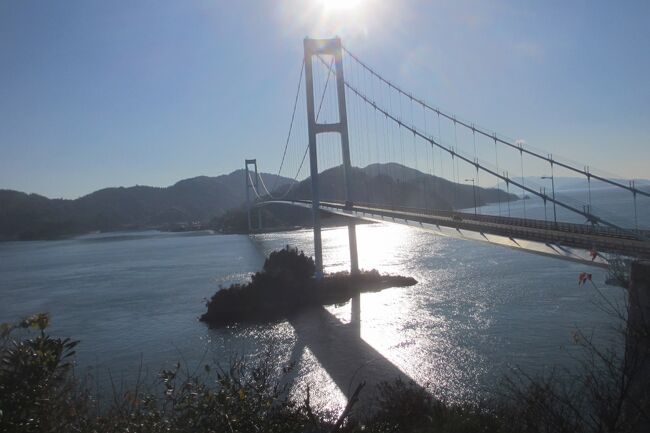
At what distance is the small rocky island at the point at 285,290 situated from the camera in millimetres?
10047

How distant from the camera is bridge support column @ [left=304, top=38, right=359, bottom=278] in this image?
13.1 meters

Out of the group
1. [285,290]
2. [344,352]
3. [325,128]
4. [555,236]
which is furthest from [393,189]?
[555,236]

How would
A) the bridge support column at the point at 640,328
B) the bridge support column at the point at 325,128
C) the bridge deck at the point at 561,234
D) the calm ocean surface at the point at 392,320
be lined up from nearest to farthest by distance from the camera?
the bridge support column at the point at 640,328 < the bridge deck at the point at 561,234 < the calm ocean surface at the point at 392,320 < the bridge support column at the point at 325,128

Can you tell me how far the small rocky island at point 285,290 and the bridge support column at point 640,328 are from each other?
7.57 metres

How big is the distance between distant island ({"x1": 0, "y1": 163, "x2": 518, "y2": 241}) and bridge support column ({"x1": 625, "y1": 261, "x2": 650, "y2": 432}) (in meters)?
18.7

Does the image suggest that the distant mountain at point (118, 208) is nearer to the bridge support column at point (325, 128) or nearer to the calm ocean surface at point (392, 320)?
the calm ocean surface at point (392, 320)

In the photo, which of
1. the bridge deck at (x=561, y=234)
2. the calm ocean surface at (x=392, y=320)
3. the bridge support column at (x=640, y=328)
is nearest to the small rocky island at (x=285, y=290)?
the calm ocean surface at (x=392, y=320)

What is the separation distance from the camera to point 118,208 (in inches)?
2347

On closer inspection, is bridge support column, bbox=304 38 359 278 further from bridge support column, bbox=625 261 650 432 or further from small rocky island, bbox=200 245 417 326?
bridge support column, bbox=625 261 650 432

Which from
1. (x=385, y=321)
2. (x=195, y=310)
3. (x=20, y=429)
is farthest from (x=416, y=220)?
(x=20, y=429)

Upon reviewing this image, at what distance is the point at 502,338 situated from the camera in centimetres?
700

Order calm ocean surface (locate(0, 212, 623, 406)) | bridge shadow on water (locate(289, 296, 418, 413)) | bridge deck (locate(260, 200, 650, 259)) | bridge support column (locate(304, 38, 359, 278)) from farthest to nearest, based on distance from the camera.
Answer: bridge support column (locate(304, 38, 359, 278)) < calm ocean surface (locate(0, 212, 623, 406)) < bridge shadow on water (locate(289, 296, 418, 413)) < bridge deck (locate(260, 200, 650, 259))

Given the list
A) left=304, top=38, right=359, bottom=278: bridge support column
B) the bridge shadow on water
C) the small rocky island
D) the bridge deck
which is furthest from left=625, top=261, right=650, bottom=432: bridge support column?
left=304, top=38, right=359, bottom=278: bridge support column

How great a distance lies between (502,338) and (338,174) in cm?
2499
